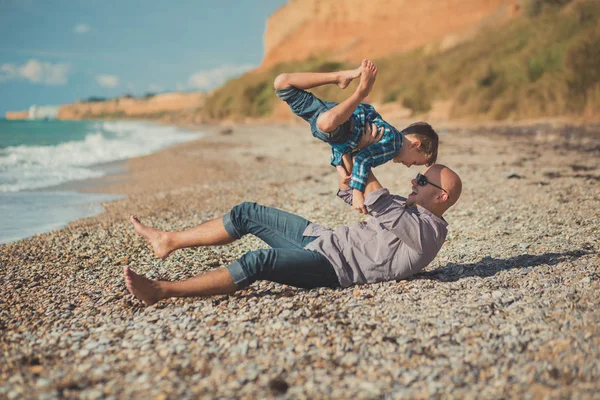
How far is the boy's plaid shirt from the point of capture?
137 inches

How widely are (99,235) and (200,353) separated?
145 inches

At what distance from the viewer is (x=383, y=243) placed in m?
3.65

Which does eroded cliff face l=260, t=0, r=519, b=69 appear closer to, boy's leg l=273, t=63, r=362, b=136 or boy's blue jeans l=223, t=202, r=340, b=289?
boy's leg l=273, t=63, r=362, b=136

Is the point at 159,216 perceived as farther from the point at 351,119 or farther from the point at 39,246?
the point at 351,119

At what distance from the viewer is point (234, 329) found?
122 inches

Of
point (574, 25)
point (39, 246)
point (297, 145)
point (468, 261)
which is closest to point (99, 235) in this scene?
point (39, 246)

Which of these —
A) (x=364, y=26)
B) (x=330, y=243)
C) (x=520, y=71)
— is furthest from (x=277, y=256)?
(x=364, y=26)

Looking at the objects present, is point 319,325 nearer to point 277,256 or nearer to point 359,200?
point 277,256

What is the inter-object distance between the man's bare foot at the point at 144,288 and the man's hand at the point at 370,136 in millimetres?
1748

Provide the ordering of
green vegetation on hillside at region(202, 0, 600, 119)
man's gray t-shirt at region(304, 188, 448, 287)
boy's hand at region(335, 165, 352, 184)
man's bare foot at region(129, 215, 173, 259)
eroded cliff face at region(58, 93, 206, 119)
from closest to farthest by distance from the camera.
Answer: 1. man's gray t-shirt at region(304, 188, 448, 287)
2. boy's hand at region(335, 165, 352, 184)
3. man's bare foot at region(129, 215, 173, 259)
4. green vegetation on hillside at region(202, 0, 600, 119)
5. eroded cliff face at region(58, 93, 206, 119)

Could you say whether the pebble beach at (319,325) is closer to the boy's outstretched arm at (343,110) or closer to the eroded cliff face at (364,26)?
the boy's outstretched arm at (343,110)

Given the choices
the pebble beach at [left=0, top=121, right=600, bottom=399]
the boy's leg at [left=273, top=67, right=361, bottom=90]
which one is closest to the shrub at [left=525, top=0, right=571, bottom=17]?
the pebble beach at [left=0, top=121, right=600, bottom=399]

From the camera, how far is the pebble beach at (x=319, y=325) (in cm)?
249

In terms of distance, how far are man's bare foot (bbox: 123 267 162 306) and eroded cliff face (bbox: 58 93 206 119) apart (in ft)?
405
